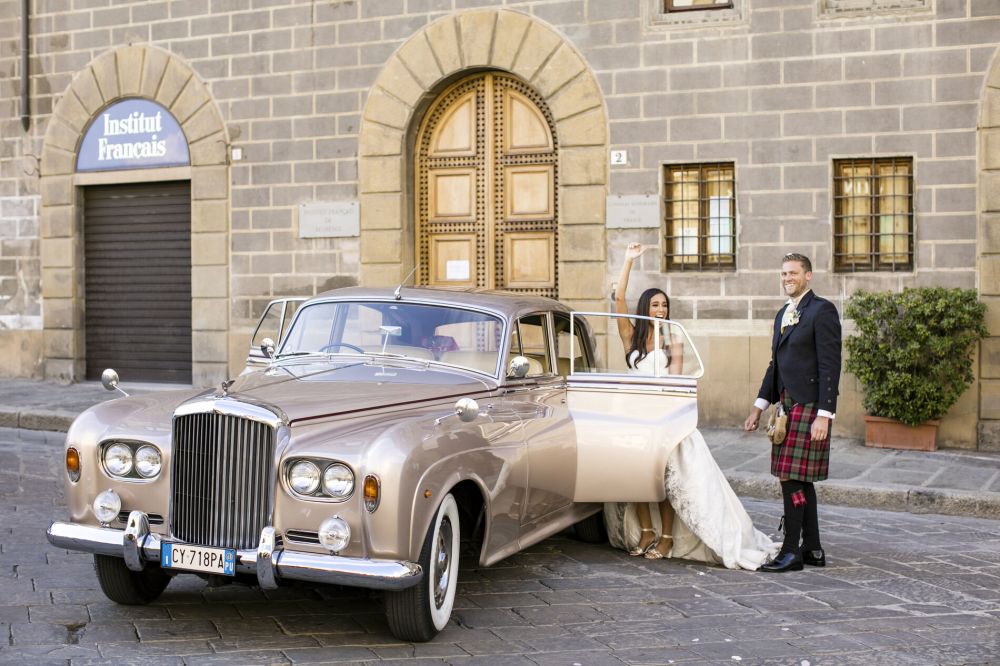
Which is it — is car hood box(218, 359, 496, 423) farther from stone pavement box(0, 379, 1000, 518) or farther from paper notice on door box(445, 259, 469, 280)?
paper notice on door box(445, 259, 469, 280)

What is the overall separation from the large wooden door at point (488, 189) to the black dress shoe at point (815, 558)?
6949 mm

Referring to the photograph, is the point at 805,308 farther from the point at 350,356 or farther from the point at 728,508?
the point at 350,356

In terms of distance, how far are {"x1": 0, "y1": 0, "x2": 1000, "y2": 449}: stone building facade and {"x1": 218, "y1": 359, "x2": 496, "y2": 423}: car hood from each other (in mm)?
6847

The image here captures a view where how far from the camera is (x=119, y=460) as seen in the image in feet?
17.5

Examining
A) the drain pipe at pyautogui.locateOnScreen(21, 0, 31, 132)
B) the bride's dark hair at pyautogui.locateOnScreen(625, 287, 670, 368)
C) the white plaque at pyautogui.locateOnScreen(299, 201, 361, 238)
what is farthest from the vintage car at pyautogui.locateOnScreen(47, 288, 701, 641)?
the drain pipe at pyautogui.locateOnScreen(21, 0, 31, 132)

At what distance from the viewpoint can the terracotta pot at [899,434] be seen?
438 inches

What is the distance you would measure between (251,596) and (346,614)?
594 mm

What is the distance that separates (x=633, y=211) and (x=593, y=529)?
19.5 feet

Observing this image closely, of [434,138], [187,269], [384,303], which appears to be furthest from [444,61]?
[384,303]

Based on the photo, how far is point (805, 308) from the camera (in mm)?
6812

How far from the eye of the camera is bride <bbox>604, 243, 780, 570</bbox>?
6863mm

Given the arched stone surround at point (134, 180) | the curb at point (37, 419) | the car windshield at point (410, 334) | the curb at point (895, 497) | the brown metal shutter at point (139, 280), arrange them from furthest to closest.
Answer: the brown metal shutter at point (139, 280) → the arched stone surround at point (134, 180) → the curb at point (37, 419) → the curb at point (895, 497) → the car windshield at point (410, 334)

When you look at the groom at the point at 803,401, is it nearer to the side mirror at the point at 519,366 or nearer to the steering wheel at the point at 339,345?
the side mirror at the point at 519,366

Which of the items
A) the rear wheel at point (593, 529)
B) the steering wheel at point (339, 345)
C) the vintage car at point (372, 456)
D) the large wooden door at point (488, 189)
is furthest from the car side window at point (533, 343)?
the large wooden door at point (488, 189)
